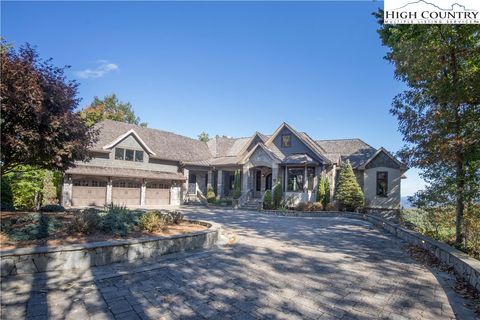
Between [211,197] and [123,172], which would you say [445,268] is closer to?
[211,197]

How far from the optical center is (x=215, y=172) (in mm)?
31812

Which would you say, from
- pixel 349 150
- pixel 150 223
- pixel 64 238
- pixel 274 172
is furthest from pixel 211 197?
pixel 64 238

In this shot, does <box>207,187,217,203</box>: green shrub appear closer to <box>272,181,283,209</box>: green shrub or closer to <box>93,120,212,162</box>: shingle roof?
<box>93,120,212,162</box>: shingle roof

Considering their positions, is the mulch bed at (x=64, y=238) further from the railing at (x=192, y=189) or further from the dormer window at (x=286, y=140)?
the railing at (x=192, y=189)

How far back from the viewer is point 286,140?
27875 mm

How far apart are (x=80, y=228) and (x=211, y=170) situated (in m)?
23.5

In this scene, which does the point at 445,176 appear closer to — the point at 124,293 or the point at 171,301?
the point at 171,301

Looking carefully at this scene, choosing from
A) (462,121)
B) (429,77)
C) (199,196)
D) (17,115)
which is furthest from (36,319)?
(199,196)

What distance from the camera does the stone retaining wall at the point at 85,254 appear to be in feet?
18.7

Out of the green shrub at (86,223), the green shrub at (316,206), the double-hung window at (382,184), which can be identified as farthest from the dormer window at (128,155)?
the double-hung window at (382,184)

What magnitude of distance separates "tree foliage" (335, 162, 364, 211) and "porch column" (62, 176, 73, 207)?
21.4 m

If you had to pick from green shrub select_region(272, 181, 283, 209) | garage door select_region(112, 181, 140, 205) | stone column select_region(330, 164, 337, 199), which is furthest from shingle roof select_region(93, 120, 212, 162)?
stone column select_region(330, 164, 337, 199)

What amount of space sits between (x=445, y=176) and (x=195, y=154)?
2545 cm

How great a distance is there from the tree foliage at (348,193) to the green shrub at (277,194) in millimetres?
4809
